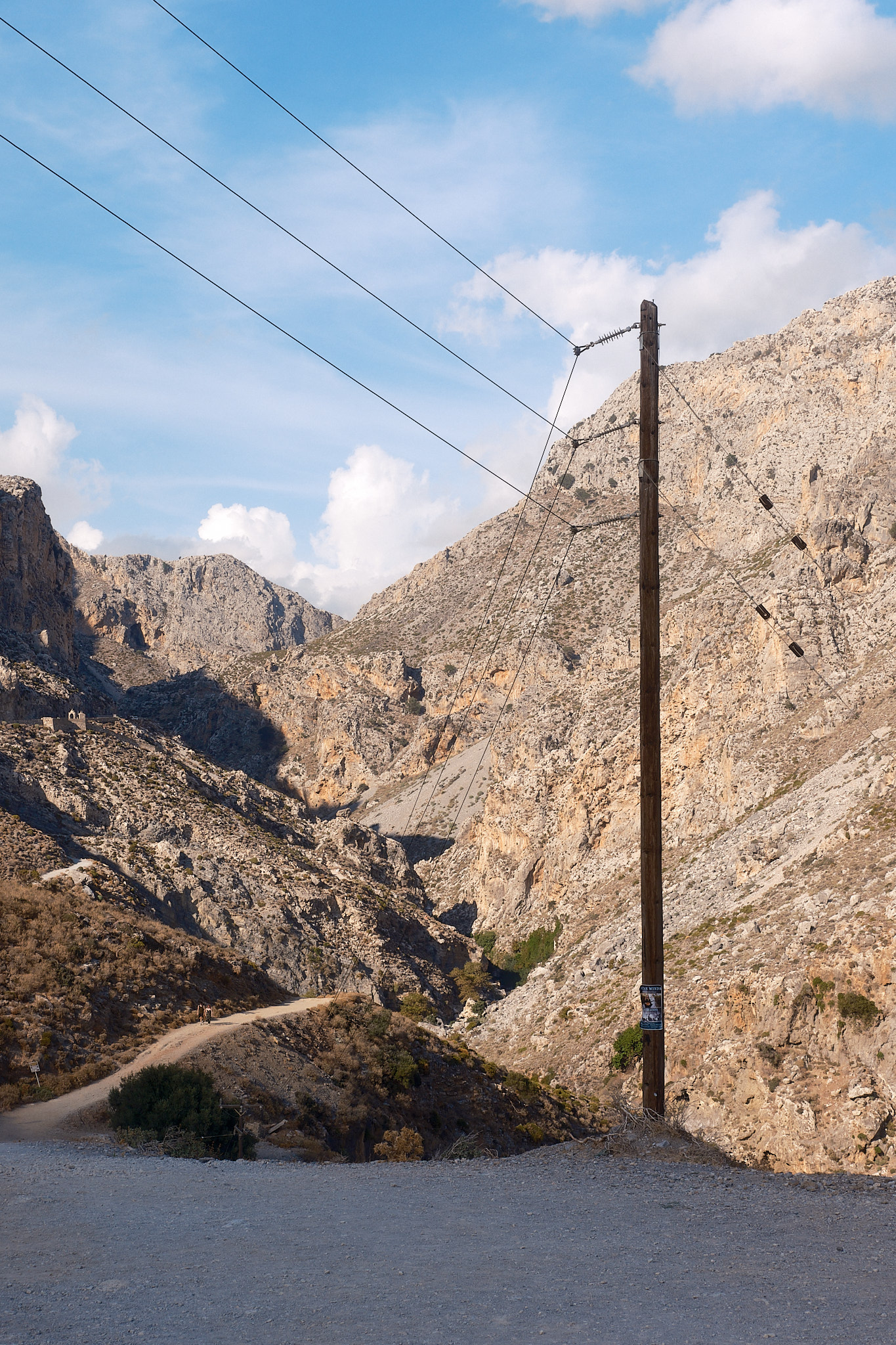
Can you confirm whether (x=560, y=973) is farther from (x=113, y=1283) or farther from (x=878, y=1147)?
(x=113, y=1283)

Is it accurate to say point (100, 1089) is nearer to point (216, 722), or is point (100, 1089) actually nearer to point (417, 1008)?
point (417, 1008)

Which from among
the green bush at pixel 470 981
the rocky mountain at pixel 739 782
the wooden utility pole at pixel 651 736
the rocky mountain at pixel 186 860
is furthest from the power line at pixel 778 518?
the green bush at pixel 470 981

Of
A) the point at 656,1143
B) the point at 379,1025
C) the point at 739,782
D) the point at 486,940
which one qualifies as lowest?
the point at 379,1025

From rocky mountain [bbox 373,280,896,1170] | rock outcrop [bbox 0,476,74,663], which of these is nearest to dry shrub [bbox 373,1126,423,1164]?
rocky mountain [bbox 373,280,896,1170]

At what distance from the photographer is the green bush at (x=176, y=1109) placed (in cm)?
1777

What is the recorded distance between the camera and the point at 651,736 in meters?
15.2

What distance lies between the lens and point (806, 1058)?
2669cm

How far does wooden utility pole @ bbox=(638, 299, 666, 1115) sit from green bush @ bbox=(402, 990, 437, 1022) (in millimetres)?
34985

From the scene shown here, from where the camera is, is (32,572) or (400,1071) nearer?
(400,1071)

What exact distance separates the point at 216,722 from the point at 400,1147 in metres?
116

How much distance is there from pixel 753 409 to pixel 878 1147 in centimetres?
11697

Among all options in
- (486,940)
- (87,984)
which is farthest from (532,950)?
(87,984)

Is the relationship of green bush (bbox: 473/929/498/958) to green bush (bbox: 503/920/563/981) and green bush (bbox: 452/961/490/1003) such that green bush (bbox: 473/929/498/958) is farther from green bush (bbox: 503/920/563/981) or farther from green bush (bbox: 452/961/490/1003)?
green bush (bbox: 452/961/490/1003)

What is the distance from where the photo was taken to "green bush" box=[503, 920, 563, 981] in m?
61.1
